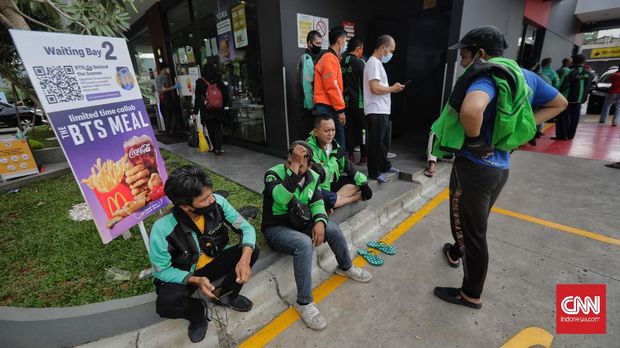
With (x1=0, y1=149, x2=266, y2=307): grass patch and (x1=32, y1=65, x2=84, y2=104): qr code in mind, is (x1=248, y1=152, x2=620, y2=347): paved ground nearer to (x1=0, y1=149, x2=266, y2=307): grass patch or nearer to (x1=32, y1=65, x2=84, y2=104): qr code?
(x1=0, y1=149, x2=266, y2=307): grass patch

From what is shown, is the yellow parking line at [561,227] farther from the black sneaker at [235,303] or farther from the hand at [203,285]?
the hand at [203,285]

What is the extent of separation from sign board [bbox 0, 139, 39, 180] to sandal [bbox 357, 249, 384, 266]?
5.66 m

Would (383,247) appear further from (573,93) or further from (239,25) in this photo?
(573,93)

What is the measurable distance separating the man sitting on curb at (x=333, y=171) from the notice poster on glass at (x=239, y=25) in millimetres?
3287

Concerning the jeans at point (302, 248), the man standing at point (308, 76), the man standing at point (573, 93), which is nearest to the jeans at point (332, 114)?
the man standing at point (308, 76)

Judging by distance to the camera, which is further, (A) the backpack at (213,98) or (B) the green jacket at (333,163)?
(A) the backpack at (213,98)

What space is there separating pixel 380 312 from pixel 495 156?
52.4 inches

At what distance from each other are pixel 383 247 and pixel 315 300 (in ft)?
3.07

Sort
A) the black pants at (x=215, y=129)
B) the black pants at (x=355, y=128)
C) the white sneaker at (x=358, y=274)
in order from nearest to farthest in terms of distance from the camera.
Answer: the white sneaker at (x=358, y=274), the black pants at (x=355, y=128), the black pants at (x=215, y=129)

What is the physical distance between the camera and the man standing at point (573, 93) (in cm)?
652

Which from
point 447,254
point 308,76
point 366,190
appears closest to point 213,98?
point 308,76

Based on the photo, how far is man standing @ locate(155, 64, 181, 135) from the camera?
24.7 ft

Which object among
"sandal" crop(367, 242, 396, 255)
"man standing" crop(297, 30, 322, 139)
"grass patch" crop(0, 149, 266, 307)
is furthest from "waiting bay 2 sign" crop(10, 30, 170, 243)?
"man standing" crop(297, 30, 322, 139)

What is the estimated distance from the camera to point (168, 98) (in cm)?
782
